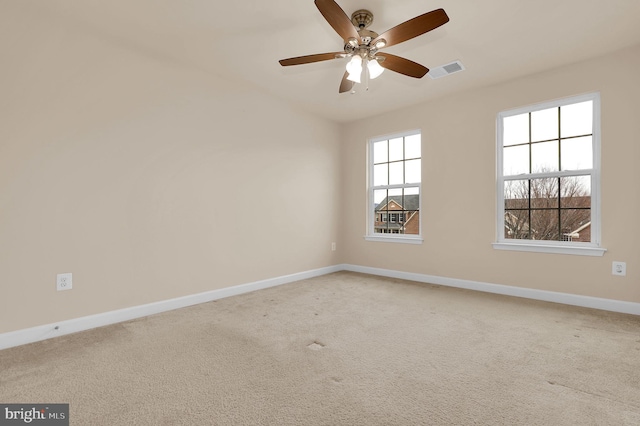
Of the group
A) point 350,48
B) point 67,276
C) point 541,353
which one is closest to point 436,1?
point 350,48

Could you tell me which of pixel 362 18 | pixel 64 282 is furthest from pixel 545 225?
pixel 64 282

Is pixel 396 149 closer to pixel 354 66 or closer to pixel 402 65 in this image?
pixel 402 65

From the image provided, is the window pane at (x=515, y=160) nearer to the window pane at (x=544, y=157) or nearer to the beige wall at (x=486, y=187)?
the window pane at (x=544, y=157)

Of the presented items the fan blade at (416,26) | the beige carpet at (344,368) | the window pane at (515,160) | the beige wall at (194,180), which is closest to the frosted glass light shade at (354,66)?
the fan blade at (416,26)

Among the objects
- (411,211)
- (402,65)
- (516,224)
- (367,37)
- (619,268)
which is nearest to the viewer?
(367,37)

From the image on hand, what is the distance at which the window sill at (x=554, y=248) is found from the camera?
3.08 meters

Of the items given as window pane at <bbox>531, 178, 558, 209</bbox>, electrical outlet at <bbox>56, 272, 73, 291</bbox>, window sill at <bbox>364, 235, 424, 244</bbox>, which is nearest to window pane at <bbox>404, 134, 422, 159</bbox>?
window sill at <bbox>364, 235, 424, 244</bbox>

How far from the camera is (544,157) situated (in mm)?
3461

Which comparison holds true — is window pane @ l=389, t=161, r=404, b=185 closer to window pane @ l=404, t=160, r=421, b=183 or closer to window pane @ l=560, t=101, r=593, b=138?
window pane @ l=404, t=160, r=421, b=183

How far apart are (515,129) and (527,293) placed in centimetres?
188

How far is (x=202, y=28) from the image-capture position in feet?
8.40

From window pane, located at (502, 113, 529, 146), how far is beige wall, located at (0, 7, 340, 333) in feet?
9.13

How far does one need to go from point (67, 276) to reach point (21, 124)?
120 cm

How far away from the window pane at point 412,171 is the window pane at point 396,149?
0.55 feet
